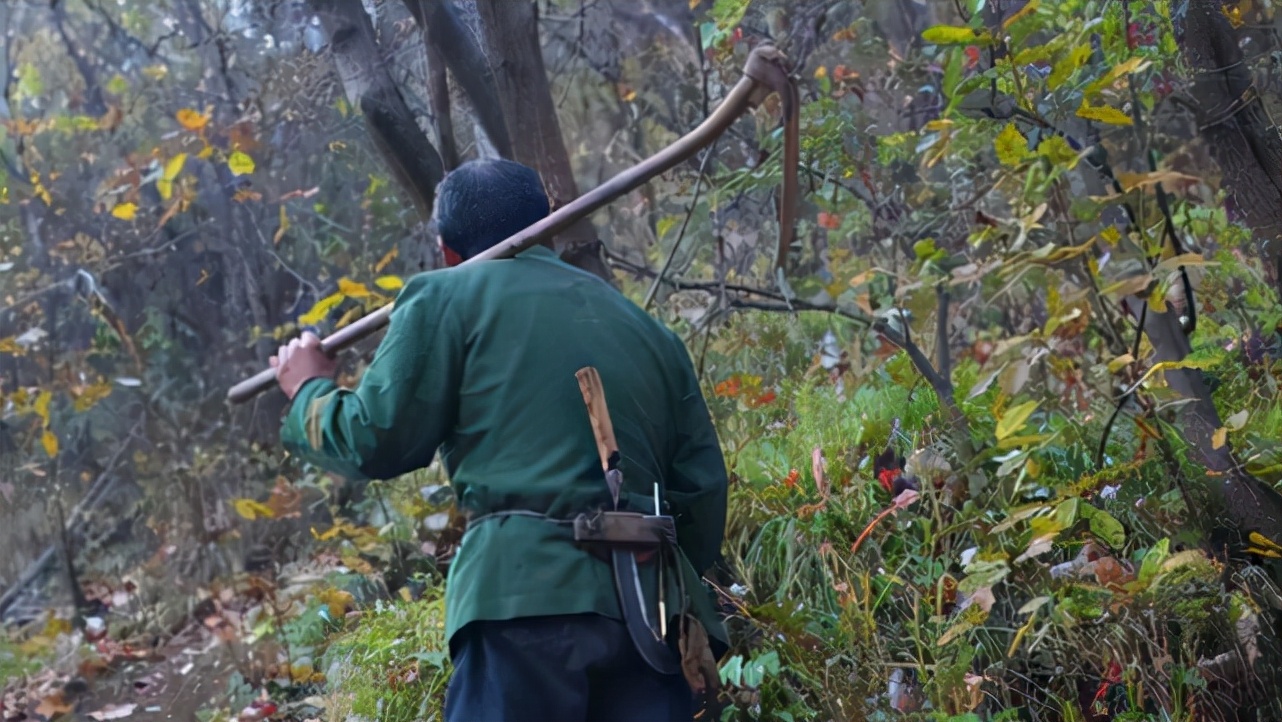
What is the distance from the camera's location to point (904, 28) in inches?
288

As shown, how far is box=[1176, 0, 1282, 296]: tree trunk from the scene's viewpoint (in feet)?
11.9

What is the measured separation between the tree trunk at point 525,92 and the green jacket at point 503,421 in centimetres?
186

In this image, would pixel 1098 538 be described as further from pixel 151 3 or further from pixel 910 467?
pixel 151 3

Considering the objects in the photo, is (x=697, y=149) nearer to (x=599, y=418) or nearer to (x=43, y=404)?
(x=599, y=418)

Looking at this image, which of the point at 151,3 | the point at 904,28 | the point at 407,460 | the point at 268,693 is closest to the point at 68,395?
the point at 151,3

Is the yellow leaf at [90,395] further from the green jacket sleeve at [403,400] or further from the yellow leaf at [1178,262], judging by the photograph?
the yellow leaf at [1178,262]

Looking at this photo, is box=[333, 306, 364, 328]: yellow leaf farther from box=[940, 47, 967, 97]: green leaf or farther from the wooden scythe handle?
box=[940, 47, 967, 97]: green leaf

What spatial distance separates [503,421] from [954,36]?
1.43 m

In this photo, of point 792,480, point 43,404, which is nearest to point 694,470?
point 792,480

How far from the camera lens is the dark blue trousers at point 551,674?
8.18 ft

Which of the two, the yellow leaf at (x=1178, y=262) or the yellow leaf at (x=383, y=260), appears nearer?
the yellow leaf at (x=1178, y=262)

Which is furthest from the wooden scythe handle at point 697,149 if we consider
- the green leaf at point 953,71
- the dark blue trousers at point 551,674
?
the dark blue trousers at point 551,674

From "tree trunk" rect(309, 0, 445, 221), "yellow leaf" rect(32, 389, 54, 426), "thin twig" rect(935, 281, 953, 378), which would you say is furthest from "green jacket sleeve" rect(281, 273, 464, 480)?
"yellow leaf" rect(32, 389, 54, 426)

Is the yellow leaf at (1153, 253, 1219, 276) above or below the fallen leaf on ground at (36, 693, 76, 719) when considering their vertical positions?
above
